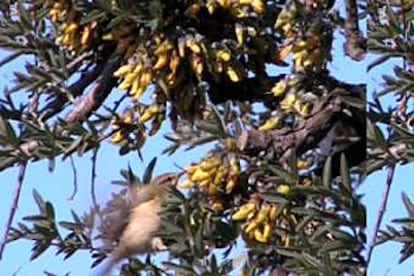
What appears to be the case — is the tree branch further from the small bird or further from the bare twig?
the bare twig

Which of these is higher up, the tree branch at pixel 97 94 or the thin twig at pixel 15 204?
the tree branch at pixel 97 94

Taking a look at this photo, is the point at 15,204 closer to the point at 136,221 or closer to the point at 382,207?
the point at 136,221

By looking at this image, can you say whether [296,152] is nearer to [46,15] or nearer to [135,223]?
[135,223]

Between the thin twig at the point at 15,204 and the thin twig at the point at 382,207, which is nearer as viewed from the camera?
the thin twig at the point at 382,207

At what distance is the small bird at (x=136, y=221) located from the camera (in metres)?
0.81

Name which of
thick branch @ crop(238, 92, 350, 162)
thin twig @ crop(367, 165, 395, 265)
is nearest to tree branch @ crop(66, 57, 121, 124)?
thick branch @ crop(238, 92, 350, 162)

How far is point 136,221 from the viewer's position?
83 centimetres

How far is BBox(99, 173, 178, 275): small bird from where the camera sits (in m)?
0.81

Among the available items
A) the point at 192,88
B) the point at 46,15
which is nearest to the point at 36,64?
the point at 46,15

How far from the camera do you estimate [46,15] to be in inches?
34.7

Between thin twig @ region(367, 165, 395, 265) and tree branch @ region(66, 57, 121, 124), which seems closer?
thin twig @ region(367, 165, 395, 265)

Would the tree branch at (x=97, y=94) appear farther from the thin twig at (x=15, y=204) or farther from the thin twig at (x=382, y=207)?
the thin twig at (x=382, y=207)

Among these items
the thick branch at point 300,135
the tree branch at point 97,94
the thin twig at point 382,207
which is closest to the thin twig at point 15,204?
the tree branch at point 97,94

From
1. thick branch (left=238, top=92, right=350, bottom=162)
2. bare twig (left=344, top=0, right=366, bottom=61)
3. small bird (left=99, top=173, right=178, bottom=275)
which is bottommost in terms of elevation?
small bird (left=99, top=173, right=178, bottom=275)
